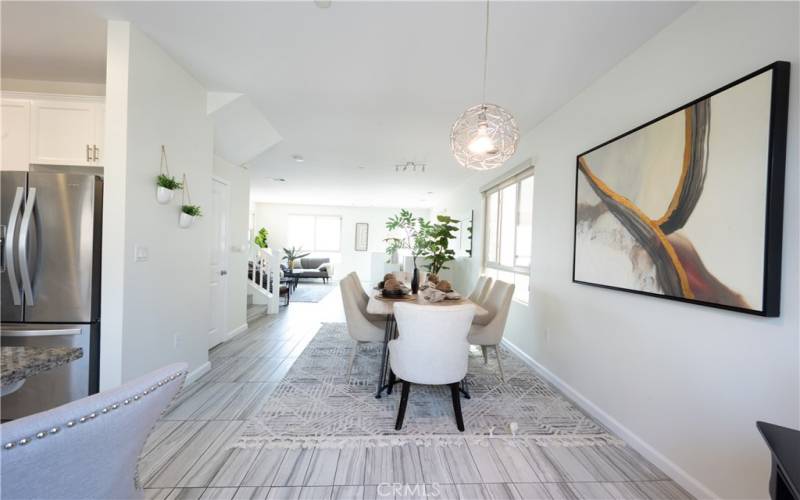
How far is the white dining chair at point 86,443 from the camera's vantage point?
0.51 m

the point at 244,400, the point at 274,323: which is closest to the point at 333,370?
the point at 244,400

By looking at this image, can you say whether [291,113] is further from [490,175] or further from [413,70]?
[490,175]

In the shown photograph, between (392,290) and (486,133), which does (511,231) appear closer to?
(392,290)

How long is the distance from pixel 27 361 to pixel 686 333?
8.89ft

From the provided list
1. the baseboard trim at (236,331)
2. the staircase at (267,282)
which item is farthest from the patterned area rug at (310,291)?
the baseboard trim at (236,331)

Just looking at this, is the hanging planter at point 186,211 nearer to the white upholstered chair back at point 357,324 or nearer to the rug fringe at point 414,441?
the white upholstered chair back at point 357,324

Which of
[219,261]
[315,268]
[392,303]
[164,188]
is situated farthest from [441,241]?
[315,268]

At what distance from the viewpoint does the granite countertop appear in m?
0.77

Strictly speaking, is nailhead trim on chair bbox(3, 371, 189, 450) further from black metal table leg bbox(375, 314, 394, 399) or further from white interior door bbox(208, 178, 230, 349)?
white interior door bbox(208, 178, 230, 349)

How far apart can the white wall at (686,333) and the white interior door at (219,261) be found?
3.71m

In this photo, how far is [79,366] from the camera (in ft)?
6.57

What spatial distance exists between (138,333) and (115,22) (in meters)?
2.05

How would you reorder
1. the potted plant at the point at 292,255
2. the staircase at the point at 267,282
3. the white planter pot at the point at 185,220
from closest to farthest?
the white planter pot at the point at 185,220
the staircase at the point at 267,282
the potted plant at the point at 292,255

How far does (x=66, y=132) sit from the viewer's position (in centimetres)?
227
